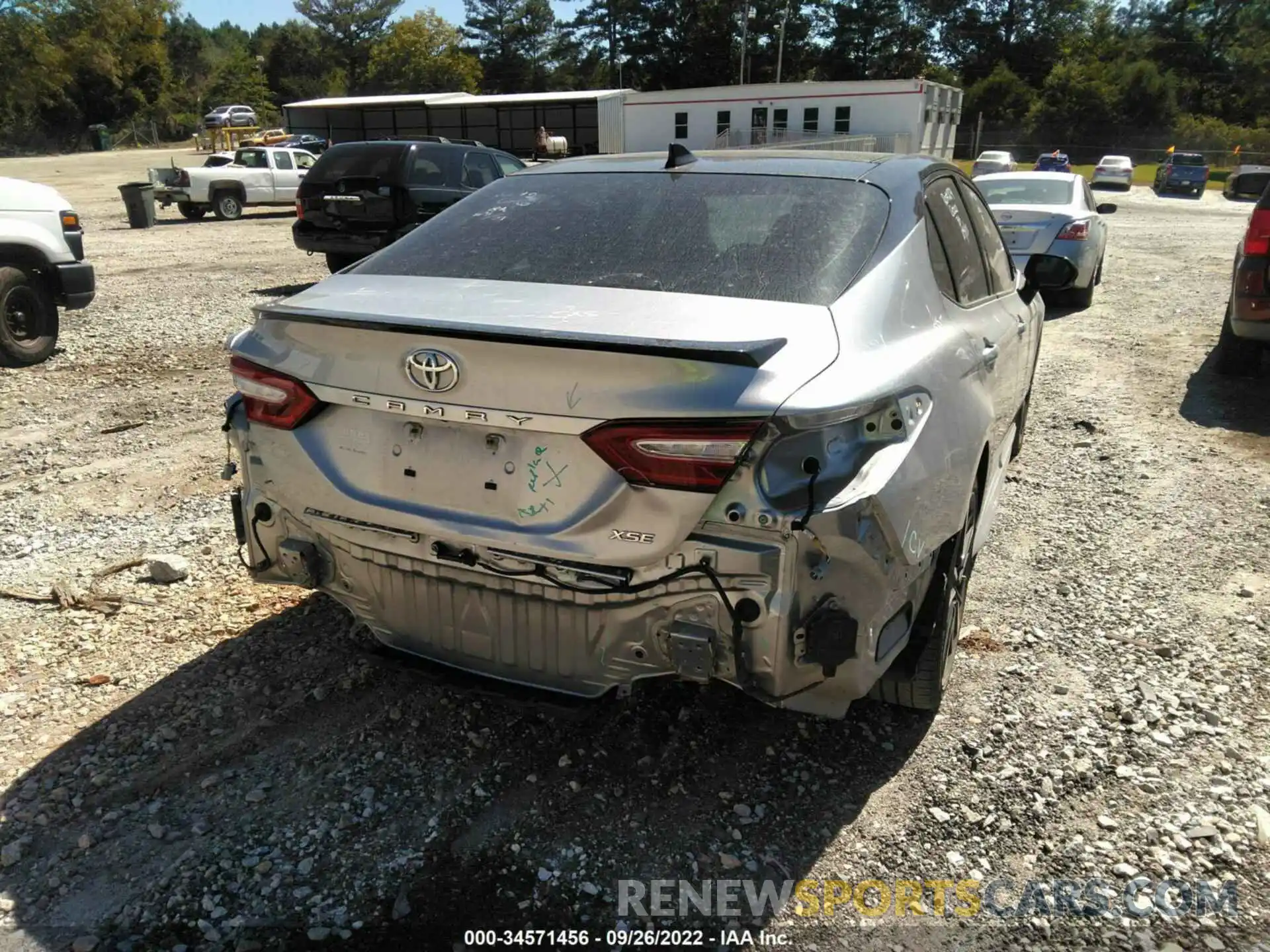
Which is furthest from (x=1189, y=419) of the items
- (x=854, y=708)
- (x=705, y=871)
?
(x=705, y=871)

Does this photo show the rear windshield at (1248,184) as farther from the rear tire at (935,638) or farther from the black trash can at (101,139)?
the black trash can at (101,139)

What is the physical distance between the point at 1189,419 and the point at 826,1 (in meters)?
82.3

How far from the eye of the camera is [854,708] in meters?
3.15

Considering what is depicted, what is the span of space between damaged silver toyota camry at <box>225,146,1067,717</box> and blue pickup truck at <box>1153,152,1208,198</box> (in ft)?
132

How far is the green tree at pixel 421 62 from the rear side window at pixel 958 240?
81.9m

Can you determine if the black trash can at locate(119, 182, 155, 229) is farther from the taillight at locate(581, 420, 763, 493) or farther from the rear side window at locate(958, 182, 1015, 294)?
the taillight at locate(581, 420, 763, 493)

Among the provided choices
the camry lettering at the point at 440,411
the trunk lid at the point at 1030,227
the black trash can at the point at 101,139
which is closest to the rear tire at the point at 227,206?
the trunk lid at the point at 1030,227

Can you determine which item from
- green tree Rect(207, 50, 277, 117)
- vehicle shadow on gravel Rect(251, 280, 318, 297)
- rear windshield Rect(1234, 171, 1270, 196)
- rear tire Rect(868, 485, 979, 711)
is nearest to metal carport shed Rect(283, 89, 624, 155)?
green tree Rect(207, 50, 277, 117)

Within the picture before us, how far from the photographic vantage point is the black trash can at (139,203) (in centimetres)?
1959

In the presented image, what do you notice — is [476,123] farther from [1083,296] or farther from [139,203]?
[1083,296]

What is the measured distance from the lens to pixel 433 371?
7.61 ft

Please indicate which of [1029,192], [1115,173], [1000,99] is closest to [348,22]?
[1000,99]

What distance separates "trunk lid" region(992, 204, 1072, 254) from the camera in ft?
31.6

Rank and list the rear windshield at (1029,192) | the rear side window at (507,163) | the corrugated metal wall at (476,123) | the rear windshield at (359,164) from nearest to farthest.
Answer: the rear windshield at (1029,192) < the rear windshield at (359,164) < the rear side window at (507,163) < the corrugated metal wall at (476,123)
